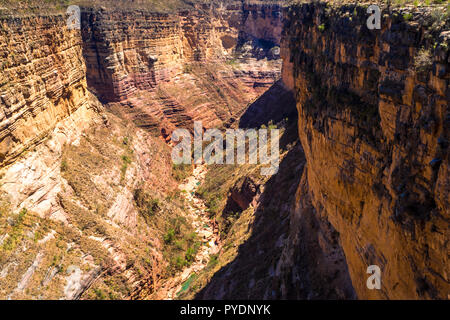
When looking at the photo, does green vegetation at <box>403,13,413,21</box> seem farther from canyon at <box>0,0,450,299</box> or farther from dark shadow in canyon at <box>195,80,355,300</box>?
dark shadow in canyon at <box>195,80,355,300</box>

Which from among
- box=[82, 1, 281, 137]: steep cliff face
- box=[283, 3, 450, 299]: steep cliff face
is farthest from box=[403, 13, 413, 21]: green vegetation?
box=[82, 1, 281, 137]: steep cliff face

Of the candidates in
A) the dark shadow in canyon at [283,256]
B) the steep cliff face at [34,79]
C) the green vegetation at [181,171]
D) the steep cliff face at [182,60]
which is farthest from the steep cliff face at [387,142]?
the steep cliff face at [182,60]

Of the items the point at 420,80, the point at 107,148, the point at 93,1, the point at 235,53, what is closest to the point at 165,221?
the point at 107,148

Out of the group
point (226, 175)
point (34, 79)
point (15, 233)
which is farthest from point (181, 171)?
point (15, 233)

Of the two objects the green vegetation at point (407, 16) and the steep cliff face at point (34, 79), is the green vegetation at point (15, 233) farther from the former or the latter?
the green vegetation at point (407, 16)

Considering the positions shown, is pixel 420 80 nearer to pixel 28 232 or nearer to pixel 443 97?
pixel 443 97

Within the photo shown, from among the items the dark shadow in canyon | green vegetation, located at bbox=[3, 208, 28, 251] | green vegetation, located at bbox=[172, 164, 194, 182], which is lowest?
green vegetation, located at bbox=[172, 164, 194, 182]
